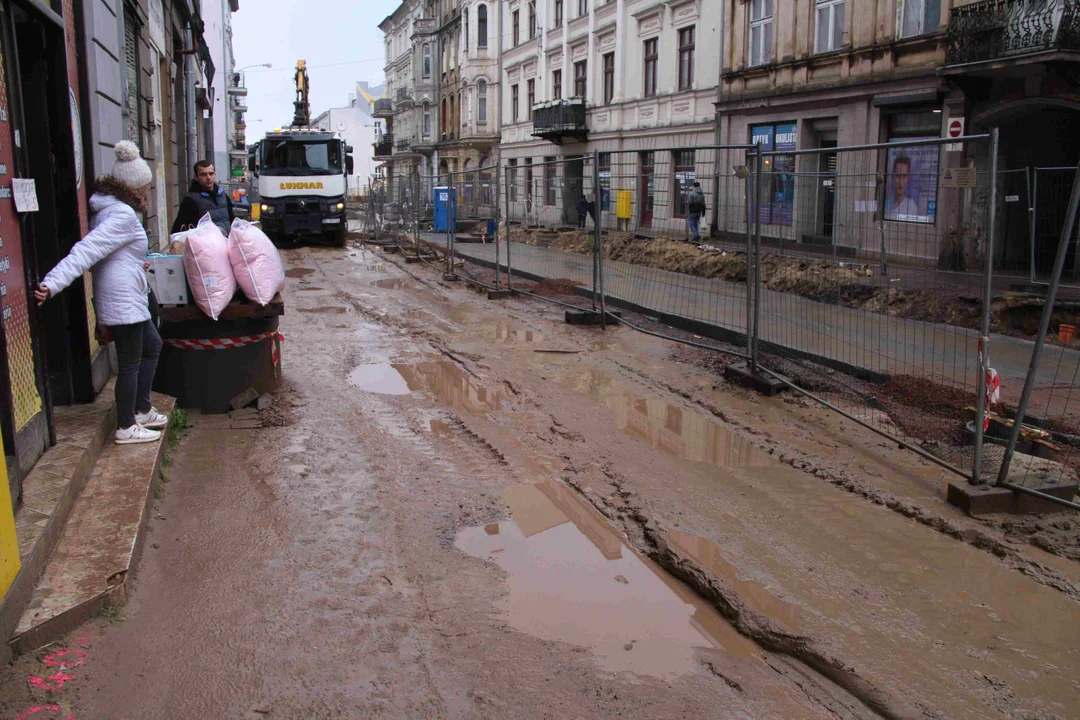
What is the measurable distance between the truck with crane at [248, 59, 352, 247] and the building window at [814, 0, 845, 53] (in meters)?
12.3

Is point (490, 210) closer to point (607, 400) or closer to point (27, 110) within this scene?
point (607, 400)

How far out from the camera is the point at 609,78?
32.2 metres

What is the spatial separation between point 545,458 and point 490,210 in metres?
11.7

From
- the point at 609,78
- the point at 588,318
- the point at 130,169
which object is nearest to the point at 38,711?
the point at 130,169

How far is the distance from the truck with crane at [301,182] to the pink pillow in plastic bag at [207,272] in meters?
17.5

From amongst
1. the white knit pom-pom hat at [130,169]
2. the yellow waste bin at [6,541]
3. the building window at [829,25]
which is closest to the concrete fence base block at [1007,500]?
the yellow waste bin at [6,541]

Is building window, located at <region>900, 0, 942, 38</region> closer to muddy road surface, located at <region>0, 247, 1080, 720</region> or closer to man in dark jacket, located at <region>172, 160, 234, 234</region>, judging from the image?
muddy road surface, located at <region>0, 247, 1080, 720</region>

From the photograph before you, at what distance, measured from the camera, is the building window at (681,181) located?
9.74 m

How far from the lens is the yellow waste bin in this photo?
316 centimetres

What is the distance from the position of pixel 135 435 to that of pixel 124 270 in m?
0.99

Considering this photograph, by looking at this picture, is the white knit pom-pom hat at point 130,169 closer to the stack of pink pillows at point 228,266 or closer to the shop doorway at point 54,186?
the shop doorway at point 54,186

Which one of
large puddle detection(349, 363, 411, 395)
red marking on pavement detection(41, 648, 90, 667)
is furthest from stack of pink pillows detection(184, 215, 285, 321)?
red marking on pavement detection(41, 648, 90, 667)

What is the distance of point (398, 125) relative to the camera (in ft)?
232

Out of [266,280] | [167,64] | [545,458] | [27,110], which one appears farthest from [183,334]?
[167,64]
